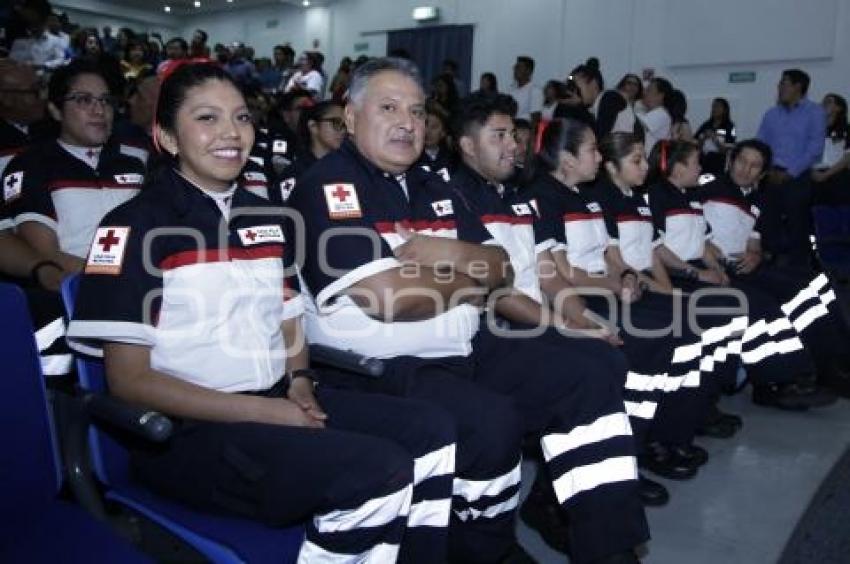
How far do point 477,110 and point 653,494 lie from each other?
1.46 m

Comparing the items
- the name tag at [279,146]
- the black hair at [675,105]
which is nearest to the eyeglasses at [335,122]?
the name tag at [279,146]

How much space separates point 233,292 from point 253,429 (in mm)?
306

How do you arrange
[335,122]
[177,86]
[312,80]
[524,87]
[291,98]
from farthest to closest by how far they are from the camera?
[524,87] → [312,80] → [291,98] → [335,122] → [177,86]

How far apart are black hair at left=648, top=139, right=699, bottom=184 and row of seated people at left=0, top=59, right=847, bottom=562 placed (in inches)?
23.7

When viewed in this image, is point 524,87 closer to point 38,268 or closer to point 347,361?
point 38,268

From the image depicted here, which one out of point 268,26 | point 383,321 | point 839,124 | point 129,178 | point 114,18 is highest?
point 114,18

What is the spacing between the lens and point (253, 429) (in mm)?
1389

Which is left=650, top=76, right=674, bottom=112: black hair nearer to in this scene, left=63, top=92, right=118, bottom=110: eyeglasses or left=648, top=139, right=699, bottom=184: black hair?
left=648, top=139, right=699, bottom=184: black hair

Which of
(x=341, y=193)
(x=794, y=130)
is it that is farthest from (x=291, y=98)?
(x=794, y=130)

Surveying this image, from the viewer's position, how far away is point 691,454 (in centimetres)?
268

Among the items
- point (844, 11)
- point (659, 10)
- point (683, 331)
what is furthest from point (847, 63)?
point (683, 331)

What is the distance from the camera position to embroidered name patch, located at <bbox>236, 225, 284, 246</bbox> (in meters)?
1.60

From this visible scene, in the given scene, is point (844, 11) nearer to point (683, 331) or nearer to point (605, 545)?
point (683, 331)

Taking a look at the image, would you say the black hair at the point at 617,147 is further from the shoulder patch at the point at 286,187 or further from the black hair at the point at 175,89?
the black hair at the point at 175,89
